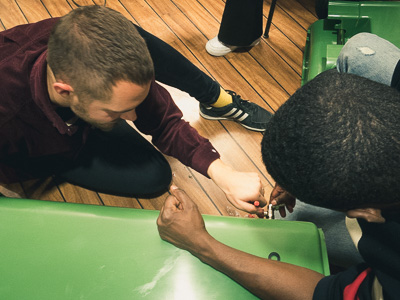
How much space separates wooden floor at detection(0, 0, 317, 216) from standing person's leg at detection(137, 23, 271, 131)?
7 cm

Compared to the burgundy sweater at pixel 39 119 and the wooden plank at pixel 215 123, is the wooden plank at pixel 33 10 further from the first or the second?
the burgundy sweater at pixel 39 119

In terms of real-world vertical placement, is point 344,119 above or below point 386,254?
above

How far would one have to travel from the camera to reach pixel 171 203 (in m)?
Result: 1.01

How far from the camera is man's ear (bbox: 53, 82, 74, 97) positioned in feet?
3.00

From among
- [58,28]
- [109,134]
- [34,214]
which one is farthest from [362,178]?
[109,134]

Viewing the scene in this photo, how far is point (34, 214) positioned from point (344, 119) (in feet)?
3.21

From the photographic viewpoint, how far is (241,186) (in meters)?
1.12

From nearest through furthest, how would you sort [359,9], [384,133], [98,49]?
[384,133], [98,49], [359,9]

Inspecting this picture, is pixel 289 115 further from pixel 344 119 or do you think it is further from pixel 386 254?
pixel 386 254

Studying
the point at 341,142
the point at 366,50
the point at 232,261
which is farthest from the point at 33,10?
the point at 341,142

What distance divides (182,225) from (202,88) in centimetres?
83

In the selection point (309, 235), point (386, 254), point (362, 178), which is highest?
point (362, 178)

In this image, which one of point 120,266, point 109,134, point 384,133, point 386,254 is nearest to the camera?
point 384,133

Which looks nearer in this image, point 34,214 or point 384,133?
point 384,133
